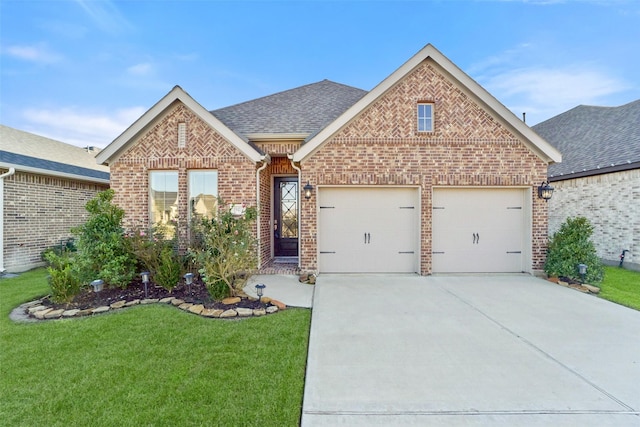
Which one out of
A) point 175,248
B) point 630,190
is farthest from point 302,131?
point 630,190

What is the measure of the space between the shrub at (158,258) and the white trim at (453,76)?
12.3 ft

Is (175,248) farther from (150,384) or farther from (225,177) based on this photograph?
(150,384)

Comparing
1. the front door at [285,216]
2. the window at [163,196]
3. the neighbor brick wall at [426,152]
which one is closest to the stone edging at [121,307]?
the neighbor brick wall at [426,152]

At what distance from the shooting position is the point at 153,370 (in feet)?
10.3

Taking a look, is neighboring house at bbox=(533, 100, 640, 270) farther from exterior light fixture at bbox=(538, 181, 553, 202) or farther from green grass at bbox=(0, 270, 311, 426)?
green grass at bbox=(0, 270, 311, 426)

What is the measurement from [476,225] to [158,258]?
803cm

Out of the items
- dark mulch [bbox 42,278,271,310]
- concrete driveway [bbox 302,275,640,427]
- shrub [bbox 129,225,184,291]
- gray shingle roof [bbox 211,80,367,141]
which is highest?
gray shingle roof [bbox 211,80,367,141]

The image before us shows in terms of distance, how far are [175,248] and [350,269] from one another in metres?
4.56

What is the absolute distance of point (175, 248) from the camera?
716cm

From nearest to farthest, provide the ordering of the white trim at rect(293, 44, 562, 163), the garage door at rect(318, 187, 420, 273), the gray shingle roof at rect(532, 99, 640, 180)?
the white trim at rect(293, 44, 562, 163)
the garage door at rect(318, 187, 420, 273)
the gray shingle roof at rect(532, 99, 640, 180)

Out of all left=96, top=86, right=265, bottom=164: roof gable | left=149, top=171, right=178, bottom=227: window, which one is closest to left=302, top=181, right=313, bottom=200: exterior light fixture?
left=96, top=86, right=265, bottom=164: roof gable

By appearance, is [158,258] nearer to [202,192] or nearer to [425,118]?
[202,192]

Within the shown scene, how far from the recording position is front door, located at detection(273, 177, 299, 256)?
9508 millimetres

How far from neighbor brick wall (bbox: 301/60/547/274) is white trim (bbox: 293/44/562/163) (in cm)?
18
